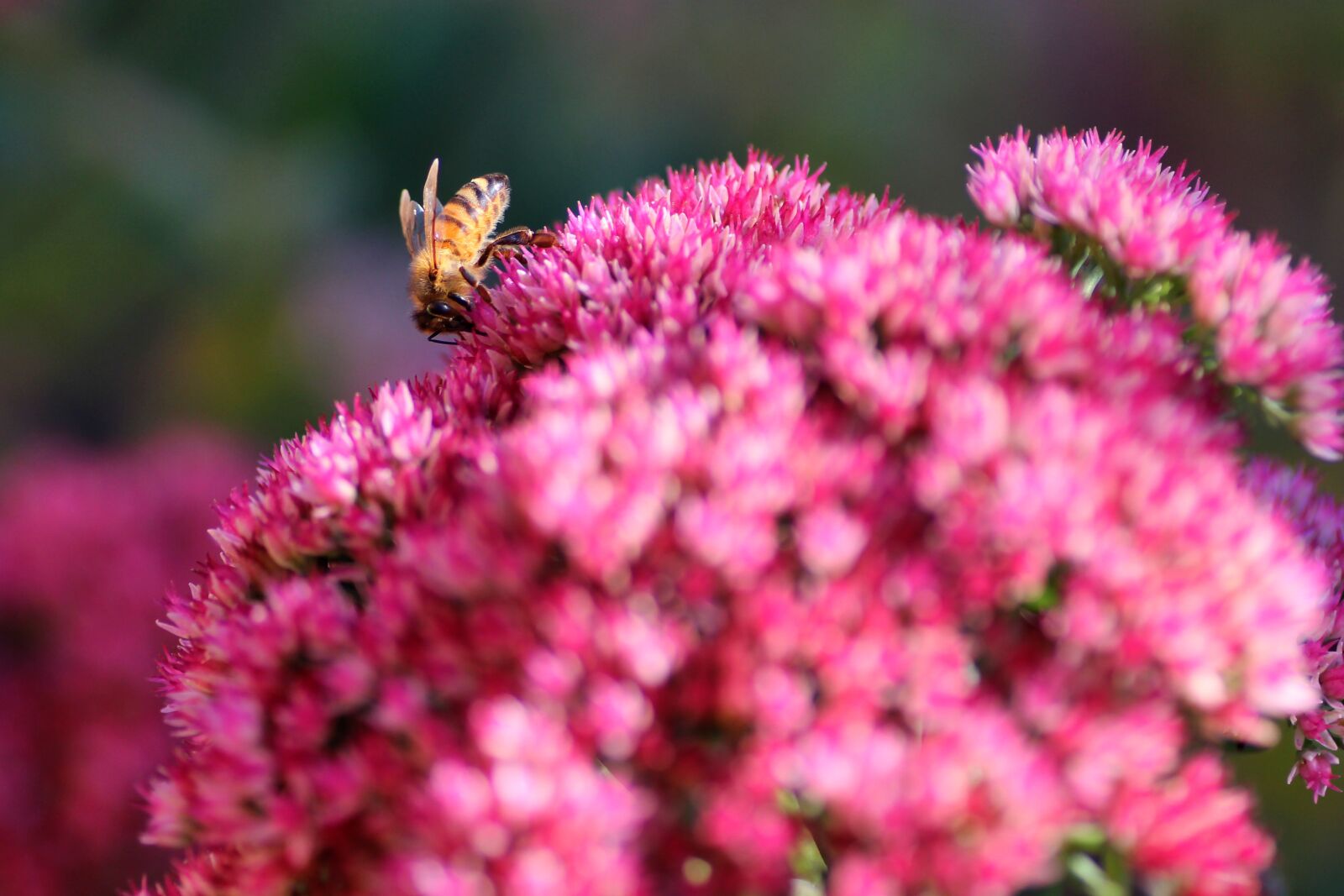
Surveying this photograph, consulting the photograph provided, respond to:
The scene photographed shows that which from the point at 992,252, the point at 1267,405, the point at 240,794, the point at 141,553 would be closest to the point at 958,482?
the point at 992,252

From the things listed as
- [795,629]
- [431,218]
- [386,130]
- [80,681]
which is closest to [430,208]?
[431,218]

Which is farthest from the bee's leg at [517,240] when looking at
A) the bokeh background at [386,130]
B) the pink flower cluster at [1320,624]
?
the bokeh background at [386,130]

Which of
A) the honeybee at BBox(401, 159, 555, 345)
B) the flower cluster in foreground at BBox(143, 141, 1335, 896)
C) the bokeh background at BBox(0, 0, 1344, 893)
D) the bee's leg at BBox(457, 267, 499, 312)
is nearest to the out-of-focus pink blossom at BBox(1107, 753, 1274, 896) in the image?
the flower cluster in foreground at BBox(143, 141, 1335, 896)

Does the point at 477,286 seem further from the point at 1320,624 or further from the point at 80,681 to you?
the point at 80,681

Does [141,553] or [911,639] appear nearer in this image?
[911,639]

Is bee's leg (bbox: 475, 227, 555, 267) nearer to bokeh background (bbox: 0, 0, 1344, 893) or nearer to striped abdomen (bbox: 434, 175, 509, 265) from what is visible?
striped abdomen (bbox: 434, 175, 509, 265)

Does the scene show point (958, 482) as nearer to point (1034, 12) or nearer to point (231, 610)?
point (231, 610)

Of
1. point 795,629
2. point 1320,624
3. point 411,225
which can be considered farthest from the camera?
point 411,225
